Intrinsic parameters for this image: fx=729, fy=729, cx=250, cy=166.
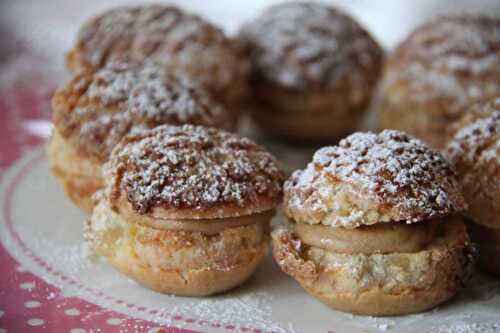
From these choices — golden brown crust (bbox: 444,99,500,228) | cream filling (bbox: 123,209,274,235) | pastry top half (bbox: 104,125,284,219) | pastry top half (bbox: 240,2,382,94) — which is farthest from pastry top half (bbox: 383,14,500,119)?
cream filling (bbox: 123,209,274,235)

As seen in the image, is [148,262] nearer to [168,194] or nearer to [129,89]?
[168,194]

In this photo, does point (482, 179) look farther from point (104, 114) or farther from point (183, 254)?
point (104, 114)

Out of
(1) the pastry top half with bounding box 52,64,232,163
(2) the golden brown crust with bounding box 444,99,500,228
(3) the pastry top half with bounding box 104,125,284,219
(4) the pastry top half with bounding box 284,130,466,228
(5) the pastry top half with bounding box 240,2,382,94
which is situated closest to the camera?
(4) the pastry top half with bounding box 284,130,466,228

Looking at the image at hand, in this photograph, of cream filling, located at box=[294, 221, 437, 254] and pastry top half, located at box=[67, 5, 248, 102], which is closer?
cream filling, located at box=[294, 221, 437, 254]

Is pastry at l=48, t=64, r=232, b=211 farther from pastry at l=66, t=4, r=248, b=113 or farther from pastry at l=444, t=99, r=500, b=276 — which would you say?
pastry at l=444, t=99, r=500, b=276

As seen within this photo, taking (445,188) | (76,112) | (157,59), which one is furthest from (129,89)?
(445,188)

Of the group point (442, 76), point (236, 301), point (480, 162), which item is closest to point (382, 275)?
point (236, 301)

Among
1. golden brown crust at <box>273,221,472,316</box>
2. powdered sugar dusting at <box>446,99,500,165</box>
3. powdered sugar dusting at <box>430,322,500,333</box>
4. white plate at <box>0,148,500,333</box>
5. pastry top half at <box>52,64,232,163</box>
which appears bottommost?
white plate at <box>0,148,500,333</box>
